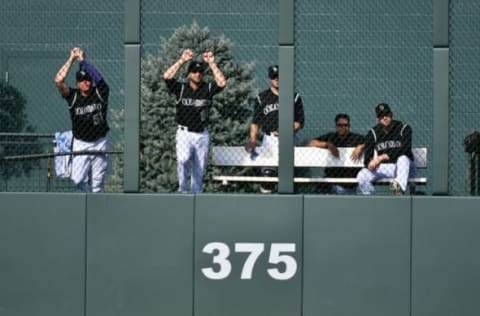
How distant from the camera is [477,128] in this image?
468 inches

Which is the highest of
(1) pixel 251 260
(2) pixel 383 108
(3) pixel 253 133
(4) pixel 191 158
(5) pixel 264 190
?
(2) pixel 383 108

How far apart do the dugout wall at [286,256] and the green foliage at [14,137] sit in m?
0.79

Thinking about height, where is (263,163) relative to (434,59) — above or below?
below

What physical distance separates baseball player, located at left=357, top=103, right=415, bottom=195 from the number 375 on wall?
0.89 metres

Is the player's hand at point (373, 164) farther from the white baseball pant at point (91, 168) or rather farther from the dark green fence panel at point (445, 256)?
the white baseball pant at point (91, 168)

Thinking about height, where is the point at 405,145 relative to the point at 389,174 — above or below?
above

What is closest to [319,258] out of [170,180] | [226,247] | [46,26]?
[226,247]

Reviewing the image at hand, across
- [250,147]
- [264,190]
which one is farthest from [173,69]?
[264,190]

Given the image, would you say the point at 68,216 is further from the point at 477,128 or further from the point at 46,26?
the point at 477,128

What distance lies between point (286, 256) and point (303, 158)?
90cm

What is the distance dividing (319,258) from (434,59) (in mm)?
1866

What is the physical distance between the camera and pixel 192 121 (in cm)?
1202

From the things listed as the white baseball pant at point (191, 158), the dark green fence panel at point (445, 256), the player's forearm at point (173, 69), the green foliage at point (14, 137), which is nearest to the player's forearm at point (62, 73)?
the green foliage at point (14, 137)

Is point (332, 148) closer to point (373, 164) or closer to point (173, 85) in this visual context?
point (373, 164)
